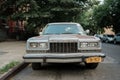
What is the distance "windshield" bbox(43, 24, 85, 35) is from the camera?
12766 millimetres

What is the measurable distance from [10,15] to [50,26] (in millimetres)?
20871

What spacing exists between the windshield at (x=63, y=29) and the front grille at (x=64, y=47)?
6.70 ft

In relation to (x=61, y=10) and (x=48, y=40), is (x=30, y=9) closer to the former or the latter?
(x=61, y=10)

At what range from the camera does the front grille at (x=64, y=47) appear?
419 inches

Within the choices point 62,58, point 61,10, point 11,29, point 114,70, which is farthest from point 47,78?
point 11,29

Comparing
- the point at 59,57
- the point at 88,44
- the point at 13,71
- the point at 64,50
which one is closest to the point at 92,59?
the point at 88,44

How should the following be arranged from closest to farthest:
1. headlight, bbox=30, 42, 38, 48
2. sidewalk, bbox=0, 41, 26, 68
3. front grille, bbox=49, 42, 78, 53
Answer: front grille, bbox=49, 42, 78, 53 → headlight, bbox=30, 42, 38, 48 → sidewalk, bbox=0, 41, 26, 68

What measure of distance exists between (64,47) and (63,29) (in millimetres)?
2350

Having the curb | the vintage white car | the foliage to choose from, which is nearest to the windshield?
the curb

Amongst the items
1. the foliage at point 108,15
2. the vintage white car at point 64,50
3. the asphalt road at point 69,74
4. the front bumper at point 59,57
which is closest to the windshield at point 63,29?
the asphalt road at point 69,74

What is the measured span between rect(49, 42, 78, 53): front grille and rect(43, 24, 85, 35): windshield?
2.04 meters

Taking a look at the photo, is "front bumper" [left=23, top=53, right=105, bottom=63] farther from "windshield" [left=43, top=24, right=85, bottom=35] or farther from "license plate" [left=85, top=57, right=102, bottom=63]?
"windshield" [left=43, top=24, right=85, bottom=35]

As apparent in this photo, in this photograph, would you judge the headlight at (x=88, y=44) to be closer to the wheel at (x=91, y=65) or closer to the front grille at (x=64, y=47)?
the front grille at (x=64, y=47)

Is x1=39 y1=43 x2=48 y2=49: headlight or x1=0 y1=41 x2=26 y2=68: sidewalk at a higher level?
x1=39 y1=43 x2=48 y2=49: headlight
